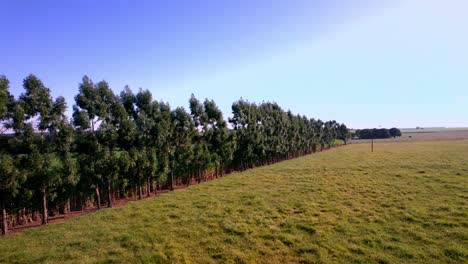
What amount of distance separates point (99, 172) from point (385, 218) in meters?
18.2

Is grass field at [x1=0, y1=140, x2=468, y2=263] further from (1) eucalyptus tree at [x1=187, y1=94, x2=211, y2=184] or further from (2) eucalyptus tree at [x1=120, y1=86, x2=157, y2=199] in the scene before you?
(1) eucalyptus tree at [x1=187, y1=94, x2=211, y2=184]

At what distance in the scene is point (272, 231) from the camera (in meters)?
12.4

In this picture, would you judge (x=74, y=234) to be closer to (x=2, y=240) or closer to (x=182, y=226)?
(x=2, y=240)

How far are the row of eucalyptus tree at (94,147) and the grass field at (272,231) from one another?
2669 millimetres

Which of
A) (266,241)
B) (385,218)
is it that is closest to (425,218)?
(385,218)

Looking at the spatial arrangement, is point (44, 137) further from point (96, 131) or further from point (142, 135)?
point (142, 135)

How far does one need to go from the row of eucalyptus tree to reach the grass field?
267 centimetres

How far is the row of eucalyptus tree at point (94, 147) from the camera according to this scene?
47.9 ft

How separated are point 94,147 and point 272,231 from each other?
13330 millimetres

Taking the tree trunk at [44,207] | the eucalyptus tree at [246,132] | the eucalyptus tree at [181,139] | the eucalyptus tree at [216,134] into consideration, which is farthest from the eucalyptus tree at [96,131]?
the eucalyptus tree at [246,132]

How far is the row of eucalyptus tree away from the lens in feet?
47.9

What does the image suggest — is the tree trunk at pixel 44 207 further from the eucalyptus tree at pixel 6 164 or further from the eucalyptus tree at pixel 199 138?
the eucalyptus tree at pixel 199 138

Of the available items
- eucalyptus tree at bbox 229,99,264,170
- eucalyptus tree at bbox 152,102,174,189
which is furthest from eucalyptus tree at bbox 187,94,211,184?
eucalyptus tree at bbox 229,99,264,170

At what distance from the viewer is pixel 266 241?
11.3 meters
